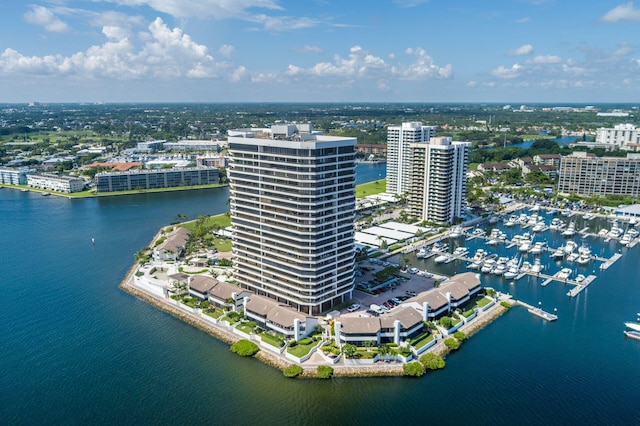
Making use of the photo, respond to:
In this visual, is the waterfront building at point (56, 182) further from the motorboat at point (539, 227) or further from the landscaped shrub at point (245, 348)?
the motorboat at point (539, 227)

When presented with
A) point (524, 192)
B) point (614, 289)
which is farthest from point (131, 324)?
point (524, 192)

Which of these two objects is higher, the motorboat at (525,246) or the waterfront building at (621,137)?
the waterfront building at (621,137)

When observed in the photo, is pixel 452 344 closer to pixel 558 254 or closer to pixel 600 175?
pixel 558 254

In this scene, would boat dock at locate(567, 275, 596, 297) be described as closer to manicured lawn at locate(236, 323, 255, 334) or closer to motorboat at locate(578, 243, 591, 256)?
motorboat at locate(578, 243, 591, 256)

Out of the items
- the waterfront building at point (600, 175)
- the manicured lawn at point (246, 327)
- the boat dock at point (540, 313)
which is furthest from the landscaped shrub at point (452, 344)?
the waterfront building at point (600, 175)


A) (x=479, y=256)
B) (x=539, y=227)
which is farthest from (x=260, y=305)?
(x=539, y=227)

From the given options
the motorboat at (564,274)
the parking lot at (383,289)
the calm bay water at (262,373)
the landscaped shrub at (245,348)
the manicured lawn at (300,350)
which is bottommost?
the calm bay water at (262,373)
